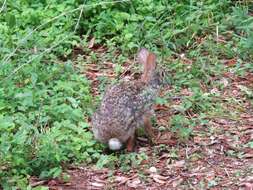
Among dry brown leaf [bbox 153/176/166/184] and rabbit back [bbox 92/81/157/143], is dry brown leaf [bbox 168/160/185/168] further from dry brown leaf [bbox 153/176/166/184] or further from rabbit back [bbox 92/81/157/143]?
rabbit back [bbox 92/81/157/143]

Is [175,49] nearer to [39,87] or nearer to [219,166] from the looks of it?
[39,87]

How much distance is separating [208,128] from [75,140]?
1313mm

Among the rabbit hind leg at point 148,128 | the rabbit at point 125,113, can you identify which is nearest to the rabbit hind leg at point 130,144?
the rabbit at point 125,113

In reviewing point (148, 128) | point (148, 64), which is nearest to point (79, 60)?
point (148, 64)

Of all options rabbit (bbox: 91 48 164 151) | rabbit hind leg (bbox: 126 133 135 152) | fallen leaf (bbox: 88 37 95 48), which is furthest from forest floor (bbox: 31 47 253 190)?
fallen leaf (bbox: 88 37 95 48)

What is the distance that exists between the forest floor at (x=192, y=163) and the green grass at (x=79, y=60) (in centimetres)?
13

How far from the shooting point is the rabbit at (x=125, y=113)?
6254 mm

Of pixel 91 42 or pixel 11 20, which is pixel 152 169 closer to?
pixel 91 42

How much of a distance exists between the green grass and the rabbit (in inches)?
6.6

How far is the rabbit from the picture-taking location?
246 inches

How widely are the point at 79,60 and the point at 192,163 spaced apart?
2538mm

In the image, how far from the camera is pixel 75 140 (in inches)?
247

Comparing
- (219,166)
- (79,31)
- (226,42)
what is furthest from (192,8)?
(219,166)

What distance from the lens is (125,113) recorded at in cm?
631
